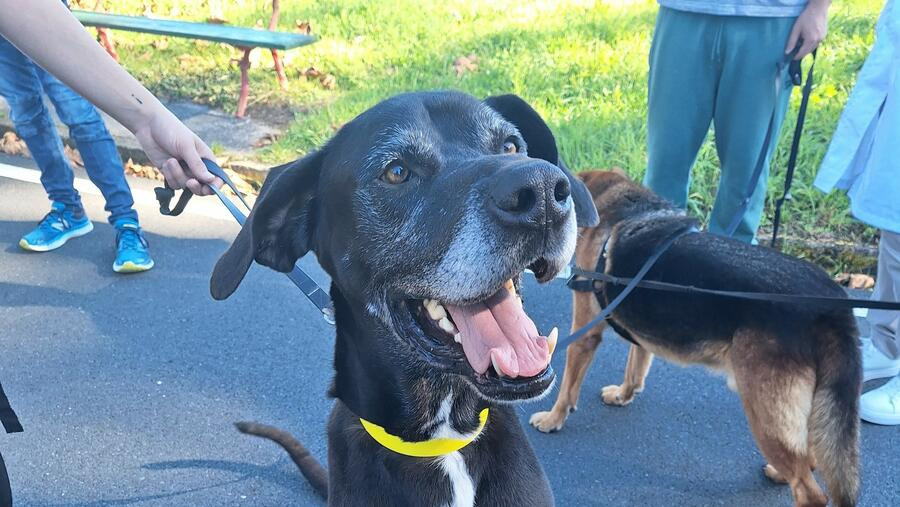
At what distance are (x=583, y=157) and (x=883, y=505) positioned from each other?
318 centimetres

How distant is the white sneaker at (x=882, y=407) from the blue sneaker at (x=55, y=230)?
4.82 m

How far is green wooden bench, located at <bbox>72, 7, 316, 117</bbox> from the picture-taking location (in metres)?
6.44

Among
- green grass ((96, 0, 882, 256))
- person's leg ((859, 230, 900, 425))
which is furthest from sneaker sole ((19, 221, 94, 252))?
person's leg ((859, 230, 900, 425))

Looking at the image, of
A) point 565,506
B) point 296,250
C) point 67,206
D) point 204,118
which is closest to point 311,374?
point 565,506

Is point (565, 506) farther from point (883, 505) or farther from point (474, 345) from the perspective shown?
point (474, 345)

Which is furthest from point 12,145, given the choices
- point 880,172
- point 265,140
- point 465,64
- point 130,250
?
point 880,172

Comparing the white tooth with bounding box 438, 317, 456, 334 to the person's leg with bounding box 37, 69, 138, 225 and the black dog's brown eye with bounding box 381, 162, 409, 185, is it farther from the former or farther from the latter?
the person's leg with bounding box 37, 69, 138, 225

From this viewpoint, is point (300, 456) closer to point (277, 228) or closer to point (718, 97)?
point (277, 228)

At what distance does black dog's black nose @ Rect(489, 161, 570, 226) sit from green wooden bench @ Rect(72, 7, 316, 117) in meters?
5.31

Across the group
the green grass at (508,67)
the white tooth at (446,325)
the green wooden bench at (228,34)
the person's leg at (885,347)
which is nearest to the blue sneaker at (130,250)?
the green grass at (508,67)

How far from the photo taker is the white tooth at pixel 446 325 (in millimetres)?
1818

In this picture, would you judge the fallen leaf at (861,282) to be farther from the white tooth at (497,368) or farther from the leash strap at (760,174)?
the white tooth at (497,368)

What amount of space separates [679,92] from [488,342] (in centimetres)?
242

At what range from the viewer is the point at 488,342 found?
176 cm
